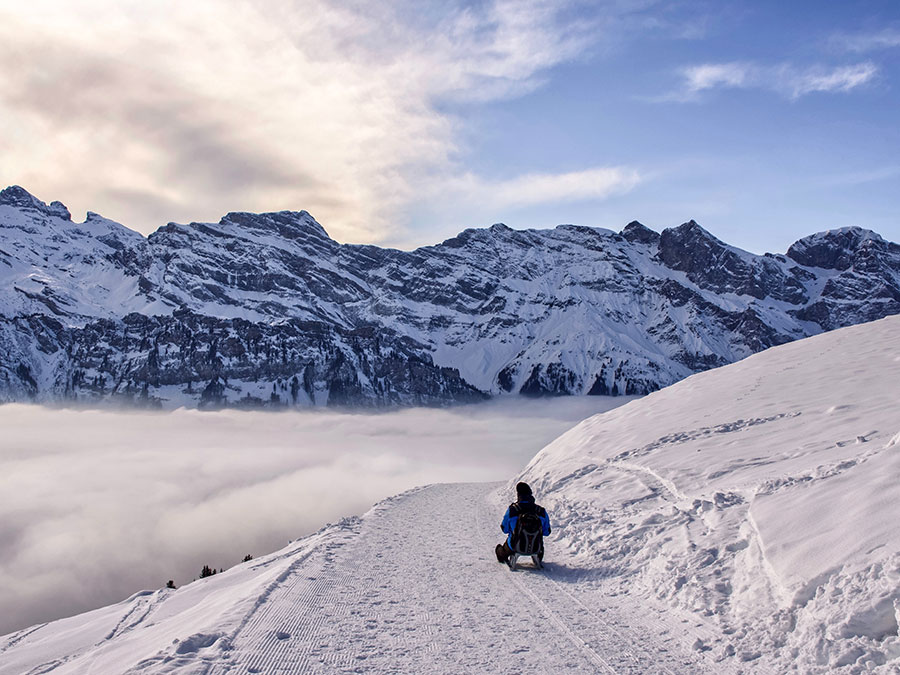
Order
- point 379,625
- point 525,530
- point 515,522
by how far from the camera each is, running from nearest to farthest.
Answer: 1. point 379,625
2. point 525,530
3. point 515,522

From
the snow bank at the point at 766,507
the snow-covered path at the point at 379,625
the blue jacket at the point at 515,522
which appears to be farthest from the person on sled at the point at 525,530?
the snow bank at the point at 766,507

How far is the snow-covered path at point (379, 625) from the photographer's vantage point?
25.8 ft

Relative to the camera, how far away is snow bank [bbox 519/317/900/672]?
786 cm

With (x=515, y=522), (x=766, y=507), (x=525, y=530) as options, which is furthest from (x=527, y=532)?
(x=766, y=507)

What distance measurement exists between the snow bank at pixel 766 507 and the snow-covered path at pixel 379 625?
41.7 inches

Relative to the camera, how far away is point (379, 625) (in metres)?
9.44

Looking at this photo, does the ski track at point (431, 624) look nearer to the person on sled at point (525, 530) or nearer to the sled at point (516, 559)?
the sled at point (516, 559)

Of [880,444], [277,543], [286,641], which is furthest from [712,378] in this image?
[277,543]

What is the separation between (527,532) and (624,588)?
253cm

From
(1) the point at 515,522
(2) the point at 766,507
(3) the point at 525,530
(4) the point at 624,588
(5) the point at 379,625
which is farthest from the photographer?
(1) the point at 515,522

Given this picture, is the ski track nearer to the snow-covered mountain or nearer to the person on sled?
the snow-covered mountain

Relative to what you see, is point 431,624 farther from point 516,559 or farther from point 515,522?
point 515,522

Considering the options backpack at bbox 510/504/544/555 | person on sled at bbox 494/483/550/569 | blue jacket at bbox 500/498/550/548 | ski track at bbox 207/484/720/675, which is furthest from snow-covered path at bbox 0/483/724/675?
blue jacket at bbox 500/498/550/548

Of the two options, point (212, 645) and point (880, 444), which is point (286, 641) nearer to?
point (212, 645)
